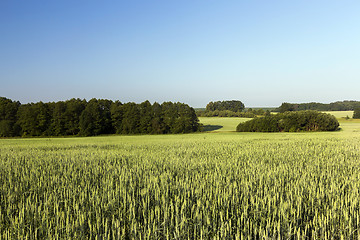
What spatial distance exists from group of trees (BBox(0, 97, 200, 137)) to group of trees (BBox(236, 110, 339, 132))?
50.7 feet

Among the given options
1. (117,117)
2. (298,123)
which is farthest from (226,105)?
(117,117)

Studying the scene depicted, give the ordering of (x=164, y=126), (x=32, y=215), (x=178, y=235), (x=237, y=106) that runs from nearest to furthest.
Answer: (x=178, y=235) → (x=32, y=215) → (x=164, y=126) → (x=237, y=106)

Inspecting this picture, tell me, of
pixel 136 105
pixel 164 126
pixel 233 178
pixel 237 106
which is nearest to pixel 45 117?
pixel 136 105

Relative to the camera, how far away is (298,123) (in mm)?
55688

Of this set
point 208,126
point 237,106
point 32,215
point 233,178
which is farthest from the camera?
point 237,106

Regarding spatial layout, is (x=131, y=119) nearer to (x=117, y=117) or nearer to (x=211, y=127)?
(x=117, y=117)

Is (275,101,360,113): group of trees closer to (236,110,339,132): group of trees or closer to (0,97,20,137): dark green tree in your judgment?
(236,110,339,132): group of trees

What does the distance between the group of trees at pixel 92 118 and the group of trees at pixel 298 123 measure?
1545 cm

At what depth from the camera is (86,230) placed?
4.07 m

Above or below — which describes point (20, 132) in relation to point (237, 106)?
below

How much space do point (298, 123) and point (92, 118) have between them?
146ft

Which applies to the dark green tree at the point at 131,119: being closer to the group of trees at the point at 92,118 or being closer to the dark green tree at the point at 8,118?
the group of trees at the point at 92,118

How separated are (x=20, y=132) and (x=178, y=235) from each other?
62654 millimetres

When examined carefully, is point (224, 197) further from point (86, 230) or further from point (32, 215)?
point (32, 215)
